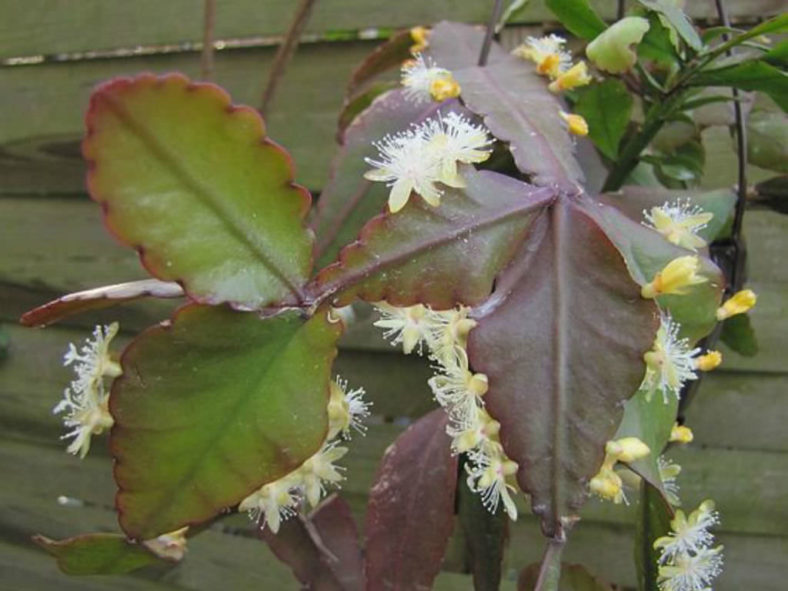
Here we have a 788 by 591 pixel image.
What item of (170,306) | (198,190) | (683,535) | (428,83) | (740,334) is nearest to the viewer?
(198,190)

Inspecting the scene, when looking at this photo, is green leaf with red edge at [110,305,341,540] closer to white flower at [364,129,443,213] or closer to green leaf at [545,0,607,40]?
white flower at [364,129,443,213]

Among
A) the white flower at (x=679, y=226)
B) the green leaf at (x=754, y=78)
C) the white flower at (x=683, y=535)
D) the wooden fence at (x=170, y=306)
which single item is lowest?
the wooden fence at (x=170, y=306)

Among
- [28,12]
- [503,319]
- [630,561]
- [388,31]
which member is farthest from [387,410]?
[28,12]

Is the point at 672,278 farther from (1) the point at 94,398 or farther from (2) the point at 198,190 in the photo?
(1) the point at 94,398

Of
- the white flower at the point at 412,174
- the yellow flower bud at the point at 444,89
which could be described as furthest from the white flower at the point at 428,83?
the white flower at the point at 412,174

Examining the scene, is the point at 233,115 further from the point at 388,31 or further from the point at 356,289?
the point at 388,31

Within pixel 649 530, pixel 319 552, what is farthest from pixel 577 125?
pixel 319 552

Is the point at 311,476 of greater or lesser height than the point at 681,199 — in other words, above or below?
below

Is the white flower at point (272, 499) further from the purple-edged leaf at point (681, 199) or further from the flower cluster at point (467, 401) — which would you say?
the purple-edged leaf at point (681, 199)
